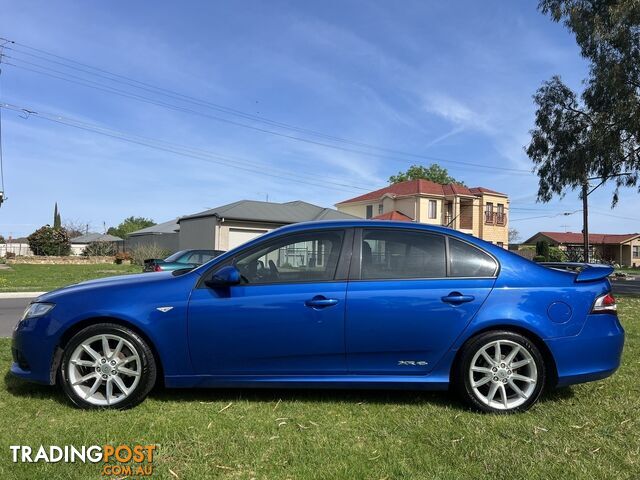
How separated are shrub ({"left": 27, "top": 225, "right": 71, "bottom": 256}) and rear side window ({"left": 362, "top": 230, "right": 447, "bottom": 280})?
39.5m

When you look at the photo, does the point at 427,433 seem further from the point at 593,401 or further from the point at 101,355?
the point at 101,355

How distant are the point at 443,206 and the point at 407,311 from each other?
42743mm

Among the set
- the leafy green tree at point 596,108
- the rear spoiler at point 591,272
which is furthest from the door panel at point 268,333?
the leafy green tree at point 596,108

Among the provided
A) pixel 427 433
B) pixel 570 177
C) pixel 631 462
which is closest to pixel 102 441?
pixel 427 433

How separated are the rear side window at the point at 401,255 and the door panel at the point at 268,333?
0.37m

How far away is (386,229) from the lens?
14.4ft

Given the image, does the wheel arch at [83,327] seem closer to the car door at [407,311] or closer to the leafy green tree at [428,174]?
the car door at [407,311]

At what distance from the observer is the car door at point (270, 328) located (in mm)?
4020

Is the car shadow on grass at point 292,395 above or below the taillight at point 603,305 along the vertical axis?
below

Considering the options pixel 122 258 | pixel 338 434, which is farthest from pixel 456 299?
pixel 122 258

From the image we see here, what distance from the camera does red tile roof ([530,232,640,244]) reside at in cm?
6862

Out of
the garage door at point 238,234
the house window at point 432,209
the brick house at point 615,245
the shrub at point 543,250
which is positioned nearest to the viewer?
the garage door at point 238,234

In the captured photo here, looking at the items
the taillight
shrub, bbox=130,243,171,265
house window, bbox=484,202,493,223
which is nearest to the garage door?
shrub, bbox=130,243,171,265

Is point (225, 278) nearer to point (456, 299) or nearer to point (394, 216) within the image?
point (456, 299)
